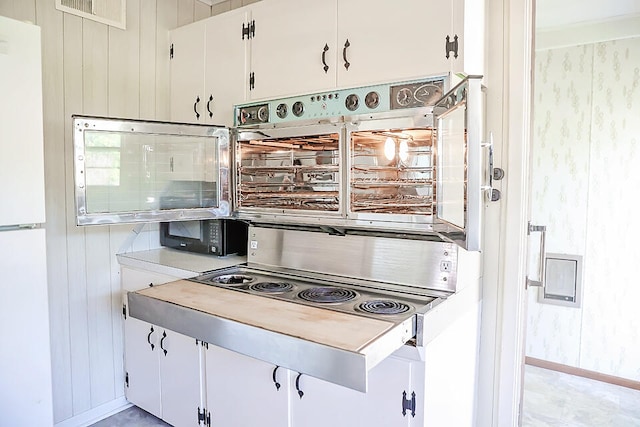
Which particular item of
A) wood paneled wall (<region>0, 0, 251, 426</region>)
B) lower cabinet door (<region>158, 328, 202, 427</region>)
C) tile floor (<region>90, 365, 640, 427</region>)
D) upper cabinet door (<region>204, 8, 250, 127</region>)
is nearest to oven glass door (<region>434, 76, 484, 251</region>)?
upper cabinet door (<region>204, 8, 250, 127</region>)

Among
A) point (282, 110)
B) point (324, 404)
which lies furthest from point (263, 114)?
point (324, 404)

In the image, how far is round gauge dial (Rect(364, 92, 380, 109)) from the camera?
1822mm

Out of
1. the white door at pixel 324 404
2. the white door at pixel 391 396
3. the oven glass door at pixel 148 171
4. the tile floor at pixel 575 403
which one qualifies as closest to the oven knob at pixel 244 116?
the oven glass door at pixel 148 171

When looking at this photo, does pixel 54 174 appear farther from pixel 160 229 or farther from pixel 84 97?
pixel 160 229

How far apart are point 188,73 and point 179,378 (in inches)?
68.9

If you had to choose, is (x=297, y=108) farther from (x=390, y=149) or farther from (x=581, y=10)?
(x=581, y=10)

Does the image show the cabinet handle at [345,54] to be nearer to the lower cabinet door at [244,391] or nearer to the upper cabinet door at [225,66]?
the upper cabinet door at [225,66]

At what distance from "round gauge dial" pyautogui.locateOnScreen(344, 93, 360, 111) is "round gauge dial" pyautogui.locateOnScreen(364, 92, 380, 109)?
0.04 meters

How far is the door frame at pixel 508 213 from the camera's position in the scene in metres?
1.93

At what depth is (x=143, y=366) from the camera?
97.5 inches

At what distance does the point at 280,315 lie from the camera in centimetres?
148

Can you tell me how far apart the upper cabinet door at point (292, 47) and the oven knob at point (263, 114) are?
0.06 m

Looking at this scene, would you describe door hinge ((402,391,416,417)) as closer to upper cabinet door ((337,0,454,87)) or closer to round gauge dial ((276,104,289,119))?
upper cabinet door ((337,0,454,87))

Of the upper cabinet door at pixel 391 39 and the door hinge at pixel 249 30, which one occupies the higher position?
the door hinge at pixel 249 30
